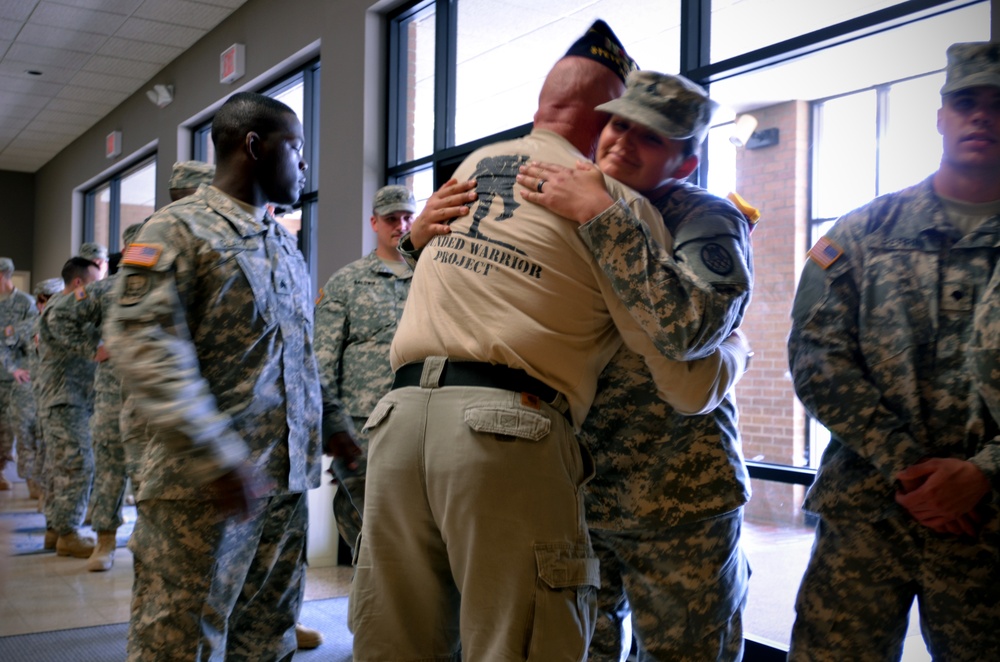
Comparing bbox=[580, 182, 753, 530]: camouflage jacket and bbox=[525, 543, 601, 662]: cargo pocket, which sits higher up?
bbox=[580, 182, 753, 530]: camouflage jacket

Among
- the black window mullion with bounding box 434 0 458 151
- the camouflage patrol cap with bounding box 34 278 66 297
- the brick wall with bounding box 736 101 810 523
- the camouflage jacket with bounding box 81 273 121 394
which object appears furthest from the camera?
the camouflage patrol cap with bounding box 34 278 66 297

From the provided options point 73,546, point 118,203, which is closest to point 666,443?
point 73,546

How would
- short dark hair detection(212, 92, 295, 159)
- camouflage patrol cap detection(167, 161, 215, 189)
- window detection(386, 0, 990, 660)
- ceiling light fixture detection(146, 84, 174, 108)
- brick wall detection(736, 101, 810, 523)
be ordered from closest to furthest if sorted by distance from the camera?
short dark hair detection(212, 92, 295, 159) → window detection(386, 0, 990, 660) → camouflage patrol cap detection(167, 161, 215, 189) → brick wall detection(736, 101, 810, 523) → ceiling light fixture detection(146, 84, 174, 108)

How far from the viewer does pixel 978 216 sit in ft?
5.72

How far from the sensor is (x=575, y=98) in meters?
1.59

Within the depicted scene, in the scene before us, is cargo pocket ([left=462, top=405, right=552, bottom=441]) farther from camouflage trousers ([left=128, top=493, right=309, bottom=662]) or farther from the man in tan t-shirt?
camouflage trousers ([left=128, top=493, right=309, bottom=662])

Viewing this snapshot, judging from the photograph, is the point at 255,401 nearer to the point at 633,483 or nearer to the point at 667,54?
the point at 633,483

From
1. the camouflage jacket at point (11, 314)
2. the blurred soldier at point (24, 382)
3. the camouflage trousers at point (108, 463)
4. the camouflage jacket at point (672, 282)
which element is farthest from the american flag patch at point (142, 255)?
the camouflage jacket at point (11, 314)

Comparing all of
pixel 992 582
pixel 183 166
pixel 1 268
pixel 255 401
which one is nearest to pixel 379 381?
pixel 183 166

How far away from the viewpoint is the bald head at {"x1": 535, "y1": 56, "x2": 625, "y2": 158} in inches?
62.6

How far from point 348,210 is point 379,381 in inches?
89.0

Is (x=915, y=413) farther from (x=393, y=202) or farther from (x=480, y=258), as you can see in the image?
(x=393, y=202)

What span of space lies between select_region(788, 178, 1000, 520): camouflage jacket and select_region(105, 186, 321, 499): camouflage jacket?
1.09 metres

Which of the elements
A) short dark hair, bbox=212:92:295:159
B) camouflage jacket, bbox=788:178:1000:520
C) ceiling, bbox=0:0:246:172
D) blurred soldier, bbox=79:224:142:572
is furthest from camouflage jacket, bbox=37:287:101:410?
camouflage jacket, bbox=788:178:1000:520
